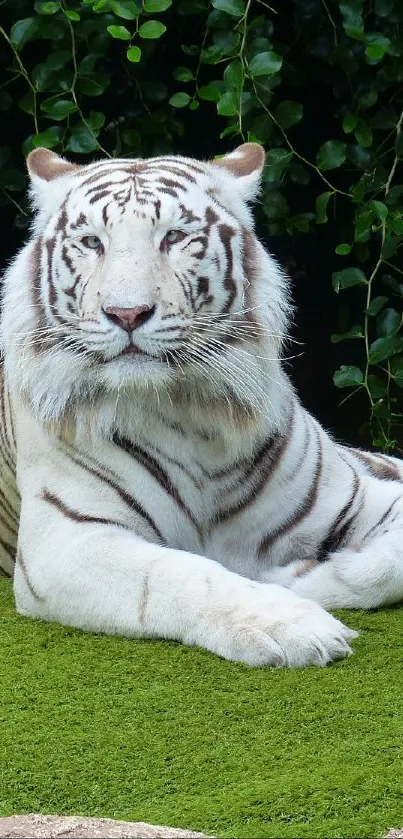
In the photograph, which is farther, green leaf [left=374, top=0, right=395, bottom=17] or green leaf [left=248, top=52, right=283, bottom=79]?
green leaf [left=374, top=0, right=395, bottom=17]

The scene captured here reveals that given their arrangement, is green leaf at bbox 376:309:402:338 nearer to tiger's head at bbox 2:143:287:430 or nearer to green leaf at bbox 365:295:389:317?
green leaf at bbox 365:295:389:317

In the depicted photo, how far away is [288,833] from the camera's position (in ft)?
6.38

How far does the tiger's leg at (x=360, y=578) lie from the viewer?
10.5 ft

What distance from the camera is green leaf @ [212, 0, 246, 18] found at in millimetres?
4395

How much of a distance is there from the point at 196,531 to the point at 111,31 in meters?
1.90

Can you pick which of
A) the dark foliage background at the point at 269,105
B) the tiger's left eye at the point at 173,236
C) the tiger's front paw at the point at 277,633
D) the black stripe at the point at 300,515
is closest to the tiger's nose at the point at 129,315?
the tiger's left eye at the point at 173,236

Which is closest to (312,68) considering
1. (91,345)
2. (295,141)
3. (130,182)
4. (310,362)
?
(295,141)

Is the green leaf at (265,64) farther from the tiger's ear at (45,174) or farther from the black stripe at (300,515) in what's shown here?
the black stripe at (300,515)

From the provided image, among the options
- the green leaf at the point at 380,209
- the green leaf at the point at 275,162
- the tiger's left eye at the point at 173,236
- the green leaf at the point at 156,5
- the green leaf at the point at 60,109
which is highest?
the green leaf at the point at 156,5

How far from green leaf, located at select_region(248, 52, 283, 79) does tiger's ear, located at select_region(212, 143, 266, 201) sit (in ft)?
2.73

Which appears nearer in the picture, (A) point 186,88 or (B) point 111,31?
(B) point 111,31

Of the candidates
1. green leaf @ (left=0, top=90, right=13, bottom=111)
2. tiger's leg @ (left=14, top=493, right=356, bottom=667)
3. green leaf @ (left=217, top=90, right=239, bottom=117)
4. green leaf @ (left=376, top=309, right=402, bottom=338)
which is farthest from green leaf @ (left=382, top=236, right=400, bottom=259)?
tiger's leg @ (left=14, top=493, right=356, bottom=667)

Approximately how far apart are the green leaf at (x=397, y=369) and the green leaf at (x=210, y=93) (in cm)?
127

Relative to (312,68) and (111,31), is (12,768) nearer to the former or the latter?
(111,31)
